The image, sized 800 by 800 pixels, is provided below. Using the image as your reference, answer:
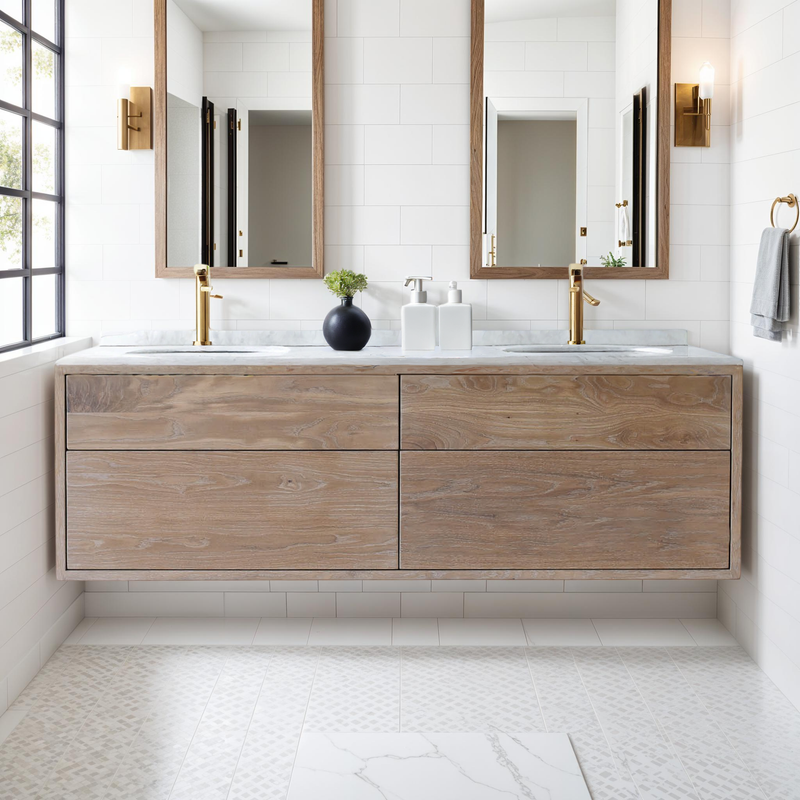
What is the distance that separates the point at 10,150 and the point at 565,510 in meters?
1.89

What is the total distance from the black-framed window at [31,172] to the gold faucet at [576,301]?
5.42 feet

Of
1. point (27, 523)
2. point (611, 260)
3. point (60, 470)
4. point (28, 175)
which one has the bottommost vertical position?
point (27, 523)

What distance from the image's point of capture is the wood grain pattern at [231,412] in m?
2.42

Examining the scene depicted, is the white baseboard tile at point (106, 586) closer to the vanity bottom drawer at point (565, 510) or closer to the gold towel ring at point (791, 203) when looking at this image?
the vanity bottom drawer at point (565, 510)

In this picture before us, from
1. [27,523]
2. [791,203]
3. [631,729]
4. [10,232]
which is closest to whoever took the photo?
[631,729]

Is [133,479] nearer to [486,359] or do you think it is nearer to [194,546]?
[194,546]

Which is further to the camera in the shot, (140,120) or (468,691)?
(140,120)

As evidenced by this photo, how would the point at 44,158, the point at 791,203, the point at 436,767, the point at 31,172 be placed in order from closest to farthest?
the point at 436,767
the point at 791,203
the point at 31,172
the point at 44,158

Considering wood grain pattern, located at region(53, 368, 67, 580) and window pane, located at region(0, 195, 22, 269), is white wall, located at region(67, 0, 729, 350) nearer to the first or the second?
window pane, located at region(0, 195, 22, 269)

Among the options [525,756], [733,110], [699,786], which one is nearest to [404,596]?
[525,756]

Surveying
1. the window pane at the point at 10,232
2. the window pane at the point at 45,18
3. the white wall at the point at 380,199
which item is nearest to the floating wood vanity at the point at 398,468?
the window pane at the point at 10,232

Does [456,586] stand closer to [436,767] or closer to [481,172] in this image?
[436,767]

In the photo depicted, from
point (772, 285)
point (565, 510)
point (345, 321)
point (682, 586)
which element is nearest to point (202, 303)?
point (345, 321)

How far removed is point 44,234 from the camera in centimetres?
272
